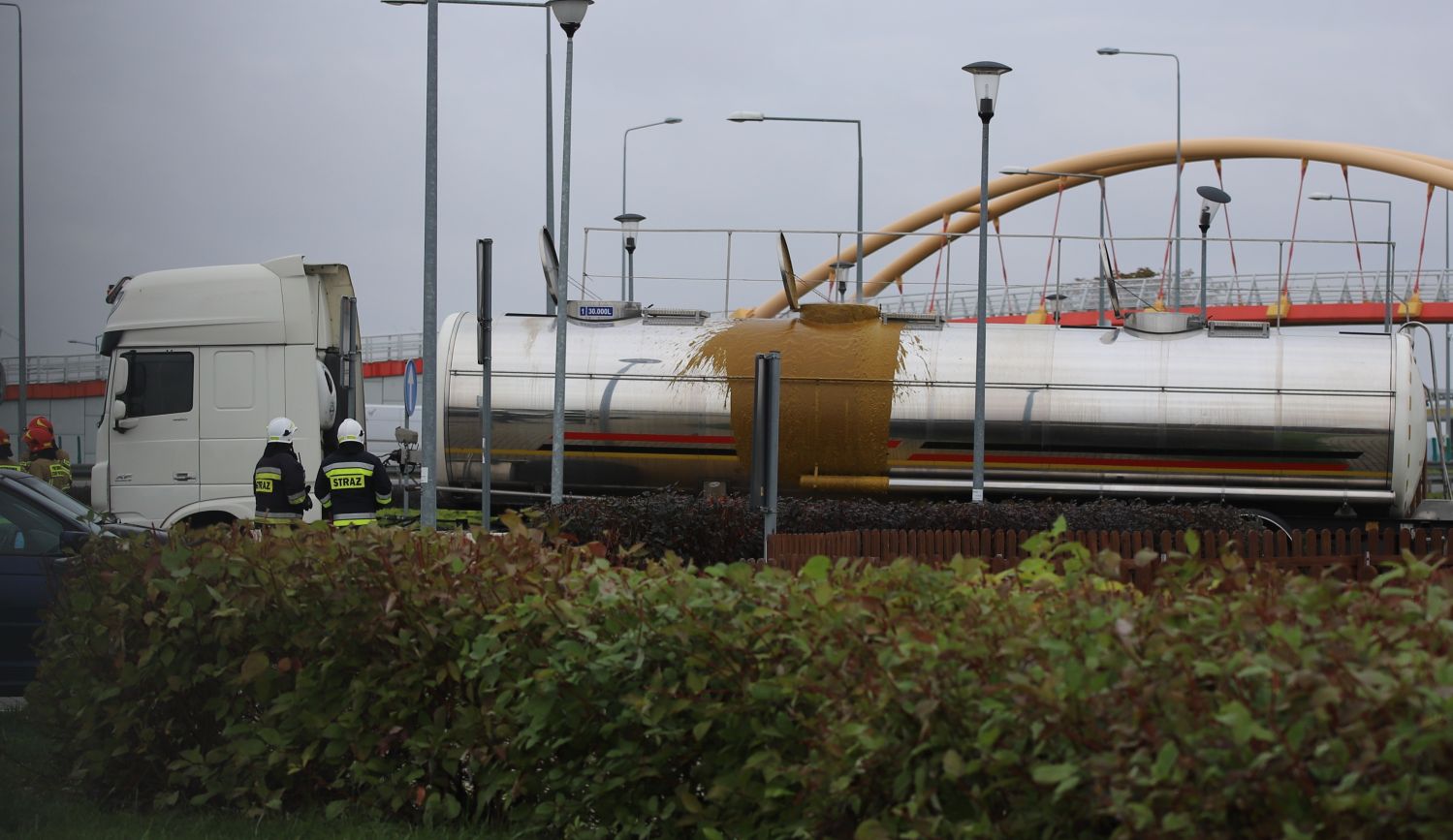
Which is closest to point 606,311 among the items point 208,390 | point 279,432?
point 208,390

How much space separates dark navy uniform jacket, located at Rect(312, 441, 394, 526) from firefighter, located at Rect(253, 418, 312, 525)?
566 mm

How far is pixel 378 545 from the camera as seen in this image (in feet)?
18.2

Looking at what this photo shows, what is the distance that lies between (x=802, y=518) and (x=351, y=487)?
4.34 metres

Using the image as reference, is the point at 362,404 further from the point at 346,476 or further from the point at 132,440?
the point at 346,476

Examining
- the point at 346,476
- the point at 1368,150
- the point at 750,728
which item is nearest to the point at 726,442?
the point at 346,476

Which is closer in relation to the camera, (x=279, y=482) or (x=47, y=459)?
(x=279, y=482)

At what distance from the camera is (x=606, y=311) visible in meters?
17.2

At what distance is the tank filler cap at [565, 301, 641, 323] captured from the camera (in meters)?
17.2

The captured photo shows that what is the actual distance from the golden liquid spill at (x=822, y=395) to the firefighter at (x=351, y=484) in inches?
203

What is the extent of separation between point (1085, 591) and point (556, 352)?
12.7 m

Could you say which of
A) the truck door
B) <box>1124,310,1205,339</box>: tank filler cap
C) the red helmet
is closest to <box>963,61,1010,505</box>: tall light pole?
<box>1124,310,1205,339</box>: tank filler cap

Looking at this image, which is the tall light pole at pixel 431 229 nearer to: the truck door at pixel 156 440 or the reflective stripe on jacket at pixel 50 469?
the truck door at pixel 156 440

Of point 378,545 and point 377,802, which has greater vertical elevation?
point 378,545

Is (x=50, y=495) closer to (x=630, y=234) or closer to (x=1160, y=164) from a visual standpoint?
(x=630, y=234)
